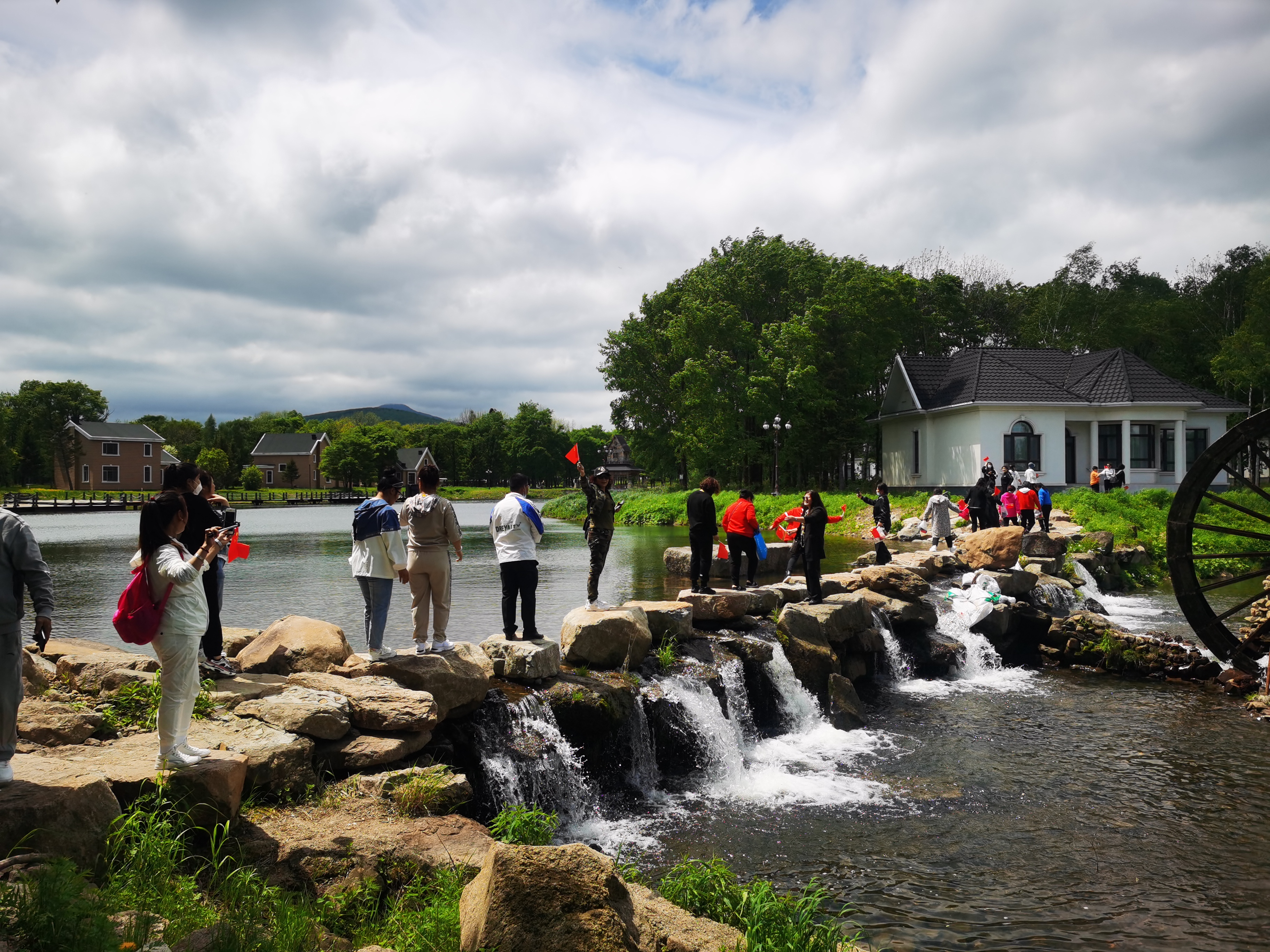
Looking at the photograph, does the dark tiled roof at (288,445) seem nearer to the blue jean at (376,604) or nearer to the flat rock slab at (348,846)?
the blue jean at (376,604)

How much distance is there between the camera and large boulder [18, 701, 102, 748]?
19.6ft

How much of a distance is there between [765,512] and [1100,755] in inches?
1115

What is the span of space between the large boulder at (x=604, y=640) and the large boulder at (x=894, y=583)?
7235 millimetres

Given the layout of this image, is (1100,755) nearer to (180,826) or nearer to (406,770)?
(406,770)

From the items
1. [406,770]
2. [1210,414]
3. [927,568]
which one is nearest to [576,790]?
[406,770]

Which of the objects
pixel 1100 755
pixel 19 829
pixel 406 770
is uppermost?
pixel 19 829

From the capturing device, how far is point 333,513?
65.8 meters

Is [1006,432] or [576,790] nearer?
[576,790]

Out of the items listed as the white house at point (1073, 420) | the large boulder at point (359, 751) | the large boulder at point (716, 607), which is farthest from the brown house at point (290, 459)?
the large boulder at point (359, 751)

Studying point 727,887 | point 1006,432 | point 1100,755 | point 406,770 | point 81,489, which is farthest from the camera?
point 81,489

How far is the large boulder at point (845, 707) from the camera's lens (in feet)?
37.9

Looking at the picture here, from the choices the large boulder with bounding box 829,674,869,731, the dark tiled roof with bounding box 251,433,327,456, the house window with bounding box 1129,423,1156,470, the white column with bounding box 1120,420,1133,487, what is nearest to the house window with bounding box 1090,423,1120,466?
the white column with bounding box 1120,420,1133,487

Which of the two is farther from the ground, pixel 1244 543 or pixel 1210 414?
pixel 1210 414

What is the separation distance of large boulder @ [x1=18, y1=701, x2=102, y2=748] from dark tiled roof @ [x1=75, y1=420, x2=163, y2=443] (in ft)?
326
